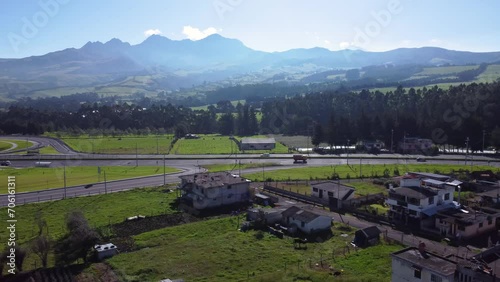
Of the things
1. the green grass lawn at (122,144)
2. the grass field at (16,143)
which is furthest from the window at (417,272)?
the grass field at (16,143)

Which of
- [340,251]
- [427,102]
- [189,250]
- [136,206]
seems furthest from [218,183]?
[427,102]

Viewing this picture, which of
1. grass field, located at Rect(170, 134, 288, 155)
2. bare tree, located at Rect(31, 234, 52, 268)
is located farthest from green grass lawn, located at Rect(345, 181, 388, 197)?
grass field, located at Rect(170, 134, 288, 155)

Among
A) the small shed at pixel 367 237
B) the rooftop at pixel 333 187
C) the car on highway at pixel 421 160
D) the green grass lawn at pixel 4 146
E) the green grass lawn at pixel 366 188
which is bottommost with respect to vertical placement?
the small shed at pixel 367 237

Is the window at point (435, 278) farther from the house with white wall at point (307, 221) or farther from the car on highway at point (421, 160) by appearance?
the car on highway at point (421, 160)

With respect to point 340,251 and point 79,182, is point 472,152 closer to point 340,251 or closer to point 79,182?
point 340,251

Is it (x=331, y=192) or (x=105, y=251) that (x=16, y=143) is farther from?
(x=331, y=192)

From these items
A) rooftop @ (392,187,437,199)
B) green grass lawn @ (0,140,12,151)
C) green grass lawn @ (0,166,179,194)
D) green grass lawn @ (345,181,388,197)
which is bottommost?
green grass lawn @ (345,181,388,197)

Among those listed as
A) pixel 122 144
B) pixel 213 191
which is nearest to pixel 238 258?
pixel 213 191

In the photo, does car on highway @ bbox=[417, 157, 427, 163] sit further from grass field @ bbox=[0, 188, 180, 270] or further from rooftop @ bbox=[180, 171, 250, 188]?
grass field @ bbox=[0, 188, 180, 270]
